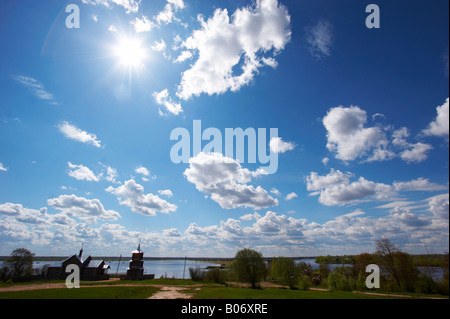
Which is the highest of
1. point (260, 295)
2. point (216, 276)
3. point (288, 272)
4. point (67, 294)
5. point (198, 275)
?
point (67, 294)

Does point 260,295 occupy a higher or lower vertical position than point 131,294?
lower

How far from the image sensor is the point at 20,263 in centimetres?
4709

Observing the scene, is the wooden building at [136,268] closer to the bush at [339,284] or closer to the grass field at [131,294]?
the grass field at [131,294]

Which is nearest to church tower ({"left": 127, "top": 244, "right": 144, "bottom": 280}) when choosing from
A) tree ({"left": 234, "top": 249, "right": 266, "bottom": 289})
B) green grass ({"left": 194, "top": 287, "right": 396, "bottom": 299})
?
tree ({"left": 234, "top": 249, "right": 266, "bottom": 289})

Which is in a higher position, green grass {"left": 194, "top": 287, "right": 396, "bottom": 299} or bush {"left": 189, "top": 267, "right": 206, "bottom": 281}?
green grass {"left": 194, "top": 287, "right": 396, "bottom": 299}

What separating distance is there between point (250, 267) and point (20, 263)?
2157 inches

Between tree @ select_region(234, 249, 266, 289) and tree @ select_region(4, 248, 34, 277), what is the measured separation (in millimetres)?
49914

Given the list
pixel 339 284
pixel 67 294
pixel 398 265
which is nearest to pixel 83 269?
pixel 67 294

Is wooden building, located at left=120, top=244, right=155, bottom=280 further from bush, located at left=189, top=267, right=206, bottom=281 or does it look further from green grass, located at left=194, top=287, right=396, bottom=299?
green grass, located at left=194, top=287, right=396, bottom=299

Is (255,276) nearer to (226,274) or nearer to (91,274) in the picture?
(226,274)

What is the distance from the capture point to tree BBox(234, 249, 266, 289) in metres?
50.2

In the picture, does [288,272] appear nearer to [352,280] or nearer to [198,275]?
[352,280]
